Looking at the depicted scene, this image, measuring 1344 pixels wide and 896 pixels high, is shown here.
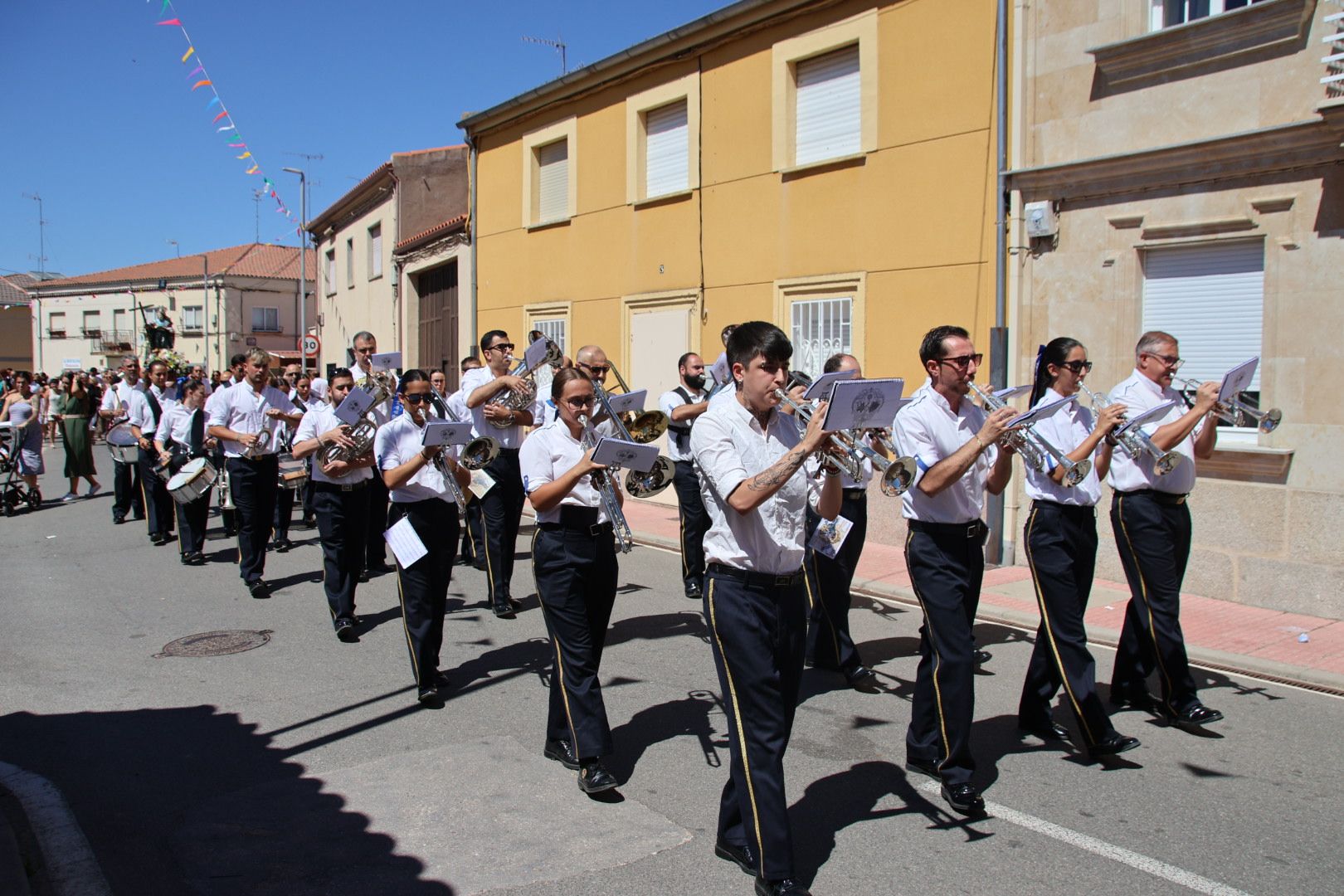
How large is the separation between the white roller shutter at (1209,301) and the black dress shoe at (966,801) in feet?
19.5

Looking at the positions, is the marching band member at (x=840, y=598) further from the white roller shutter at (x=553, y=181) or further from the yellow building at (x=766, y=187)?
the white roller shutter at (x=553, y=181)

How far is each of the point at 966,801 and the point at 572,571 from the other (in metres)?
1.99

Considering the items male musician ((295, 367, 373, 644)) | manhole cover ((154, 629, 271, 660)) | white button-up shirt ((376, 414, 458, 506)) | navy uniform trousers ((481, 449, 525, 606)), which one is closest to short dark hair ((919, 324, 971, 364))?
white button-up shirt ((376, 414, 458, 506))

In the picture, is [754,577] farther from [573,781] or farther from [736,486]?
[573,781]

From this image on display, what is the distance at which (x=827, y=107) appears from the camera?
12.8 metres

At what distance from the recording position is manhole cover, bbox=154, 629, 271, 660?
7.25 meters

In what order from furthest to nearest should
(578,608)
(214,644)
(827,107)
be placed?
1. (827,107)
2. (214,644)
3. (578,608)

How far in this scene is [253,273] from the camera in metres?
→ 51.1

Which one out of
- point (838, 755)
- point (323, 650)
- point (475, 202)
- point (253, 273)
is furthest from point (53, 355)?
point (838, 755)

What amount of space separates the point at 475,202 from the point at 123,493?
872 centimetres

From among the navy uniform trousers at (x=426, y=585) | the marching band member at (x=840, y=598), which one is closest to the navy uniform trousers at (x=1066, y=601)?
the marching band member at (x=840, y=598)

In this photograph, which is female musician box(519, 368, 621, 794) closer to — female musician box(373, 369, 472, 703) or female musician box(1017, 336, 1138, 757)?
female musician box(373, 369, 472, 703)

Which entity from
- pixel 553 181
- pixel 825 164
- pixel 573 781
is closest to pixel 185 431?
pixel 825 164

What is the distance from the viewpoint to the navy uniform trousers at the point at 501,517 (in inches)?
324
